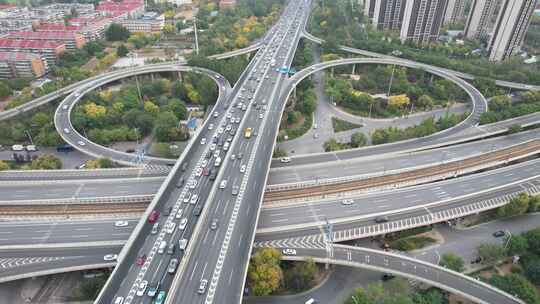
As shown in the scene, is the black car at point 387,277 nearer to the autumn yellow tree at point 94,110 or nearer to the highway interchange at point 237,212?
the highway interchange at point 237,212

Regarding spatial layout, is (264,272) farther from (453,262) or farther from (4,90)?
(4,90)

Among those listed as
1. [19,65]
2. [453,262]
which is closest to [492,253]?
[453,262]

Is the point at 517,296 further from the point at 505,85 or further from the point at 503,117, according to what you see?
the point at 505,85

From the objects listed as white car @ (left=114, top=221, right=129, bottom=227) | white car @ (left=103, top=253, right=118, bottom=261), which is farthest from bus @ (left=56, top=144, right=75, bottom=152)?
white car @ (left=103, top=253, right=118, bottom=261)

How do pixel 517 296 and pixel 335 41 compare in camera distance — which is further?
pixel 335 41

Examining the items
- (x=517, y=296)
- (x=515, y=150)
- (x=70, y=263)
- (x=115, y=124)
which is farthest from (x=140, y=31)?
(x=517, y=296)

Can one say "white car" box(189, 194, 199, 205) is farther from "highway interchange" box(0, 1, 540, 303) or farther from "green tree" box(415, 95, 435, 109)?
"green tree" box(415, 95, 435, 109)
